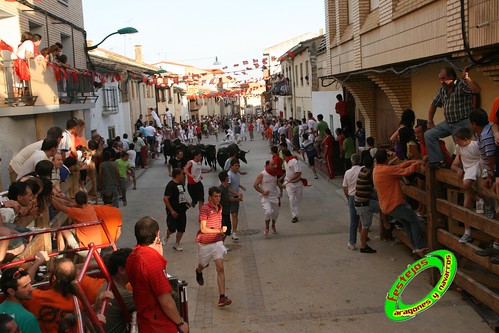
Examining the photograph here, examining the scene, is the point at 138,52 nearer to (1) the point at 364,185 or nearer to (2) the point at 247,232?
(2) the point at 247,232

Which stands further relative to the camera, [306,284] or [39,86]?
[39,86]

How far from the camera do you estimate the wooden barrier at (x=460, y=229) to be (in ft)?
21.9

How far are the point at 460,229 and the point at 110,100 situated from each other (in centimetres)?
2215

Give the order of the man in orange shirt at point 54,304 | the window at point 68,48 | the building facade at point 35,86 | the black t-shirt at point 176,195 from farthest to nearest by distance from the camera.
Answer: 1. the window at point 68,48
2. the building facade at point 35,86
3. the black t-shirt at point 176,195
4. the man in orange shirt at point 54,304

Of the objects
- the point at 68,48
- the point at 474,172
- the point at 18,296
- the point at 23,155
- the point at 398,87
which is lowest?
the point at 18,296

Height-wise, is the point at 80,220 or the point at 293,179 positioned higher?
the point at 80,220

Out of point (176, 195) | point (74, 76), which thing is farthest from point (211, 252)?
point (74, 76)

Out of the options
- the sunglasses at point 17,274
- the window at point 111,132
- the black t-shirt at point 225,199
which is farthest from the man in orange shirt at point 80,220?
the window at point 111,132

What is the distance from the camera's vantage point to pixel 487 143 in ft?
21.6

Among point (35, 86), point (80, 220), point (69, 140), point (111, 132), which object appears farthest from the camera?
point (111, 132)

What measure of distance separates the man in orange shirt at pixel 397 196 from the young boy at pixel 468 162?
143cm

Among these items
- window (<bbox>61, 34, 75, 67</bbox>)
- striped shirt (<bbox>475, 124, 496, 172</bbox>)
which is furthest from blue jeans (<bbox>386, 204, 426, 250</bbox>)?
window (<bbox>61, 34, 75, 67</bbox>)

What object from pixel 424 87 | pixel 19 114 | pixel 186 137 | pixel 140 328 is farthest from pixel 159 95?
pixel 140 328

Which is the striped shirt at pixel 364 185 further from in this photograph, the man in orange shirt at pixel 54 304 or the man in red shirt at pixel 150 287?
the man in orange shirt at pixel 54 304
